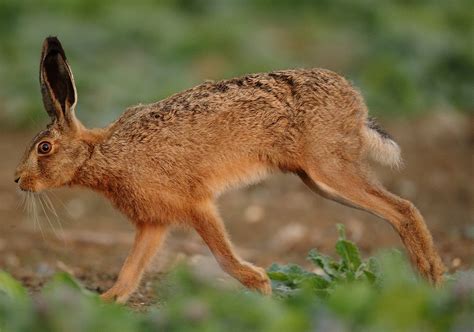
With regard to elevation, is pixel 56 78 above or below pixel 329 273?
above

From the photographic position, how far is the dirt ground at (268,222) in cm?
829

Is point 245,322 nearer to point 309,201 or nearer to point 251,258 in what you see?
point 251,258

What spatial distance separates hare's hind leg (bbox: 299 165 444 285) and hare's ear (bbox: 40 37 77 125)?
1.58 m

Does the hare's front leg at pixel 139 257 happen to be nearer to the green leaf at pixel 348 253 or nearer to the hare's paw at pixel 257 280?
the hare's paw at pixel 257 280

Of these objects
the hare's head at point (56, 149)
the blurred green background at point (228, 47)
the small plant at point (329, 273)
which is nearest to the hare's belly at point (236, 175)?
the small plant at point (329, 273)

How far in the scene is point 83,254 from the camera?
8.87 metres

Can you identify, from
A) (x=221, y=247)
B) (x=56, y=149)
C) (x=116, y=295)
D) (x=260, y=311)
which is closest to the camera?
(x=260, y=311)

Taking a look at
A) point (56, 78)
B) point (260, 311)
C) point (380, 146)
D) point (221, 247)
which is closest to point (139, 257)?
point (221, 247)

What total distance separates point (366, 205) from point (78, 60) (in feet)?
26.2

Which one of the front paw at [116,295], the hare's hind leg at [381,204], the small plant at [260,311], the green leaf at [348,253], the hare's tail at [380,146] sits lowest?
the front paw at [116,295]

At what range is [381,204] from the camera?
269 inches

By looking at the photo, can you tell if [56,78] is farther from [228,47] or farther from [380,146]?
[228,47]

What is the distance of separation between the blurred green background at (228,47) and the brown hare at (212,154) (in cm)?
532

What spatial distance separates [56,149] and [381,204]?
2.09 metres
